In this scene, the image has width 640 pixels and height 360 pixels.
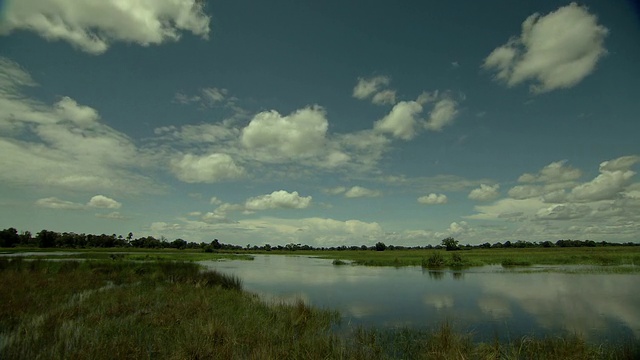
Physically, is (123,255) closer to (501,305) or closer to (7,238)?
(501,305)

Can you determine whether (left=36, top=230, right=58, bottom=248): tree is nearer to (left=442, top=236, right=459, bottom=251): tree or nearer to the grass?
the grass

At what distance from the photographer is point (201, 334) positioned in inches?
498

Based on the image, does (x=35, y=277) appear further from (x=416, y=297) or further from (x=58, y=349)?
(x=416, y=297)

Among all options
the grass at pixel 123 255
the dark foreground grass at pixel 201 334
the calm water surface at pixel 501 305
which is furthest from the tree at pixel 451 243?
the dark foreground grass at pixel 201 334

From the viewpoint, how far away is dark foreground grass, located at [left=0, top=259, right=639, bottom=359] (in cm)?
1117

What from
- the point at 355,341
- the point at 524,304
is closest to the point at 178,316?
the point at 355,341

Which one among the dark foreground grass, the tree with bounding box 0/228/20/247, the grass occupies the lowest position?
the dark foreground grass

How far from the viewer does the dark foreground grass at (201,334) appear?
1117 cm

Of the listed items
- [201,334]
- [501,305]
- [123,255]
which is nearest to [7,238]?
[123,255]

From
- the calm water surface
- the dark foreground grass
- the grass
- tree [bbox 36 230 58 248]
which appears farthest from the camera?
tree [bbox 36 230 58 248]

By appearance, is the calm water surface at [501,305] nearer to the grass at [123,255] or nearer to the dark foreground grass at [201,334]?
the dark foreground grass at [201,334]

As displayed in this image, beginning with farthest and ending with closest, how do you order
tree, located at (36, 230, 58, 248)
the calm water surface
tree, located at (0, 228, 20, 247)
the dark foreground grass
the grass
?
tree, located at (36, 230, 58, 248) < tree, located at (0, 228, 20, 247) < the grass < the calm water surface < the dark foreground grass

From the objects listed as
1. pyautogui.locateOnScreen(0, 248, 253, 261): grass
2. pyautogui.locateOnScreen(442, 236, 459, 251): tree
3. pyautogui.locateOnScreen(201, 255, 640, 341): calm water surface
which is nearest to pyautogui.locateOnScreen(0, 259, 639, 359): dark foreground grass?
pyautogui.locateOnScreen(201, 255, 640, 341): calm water surface

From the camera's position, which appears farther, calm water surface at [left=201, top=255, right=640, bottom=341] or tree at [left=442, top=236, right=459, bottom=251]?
tree at [left=442, top=236, right=459, bottom=251]
